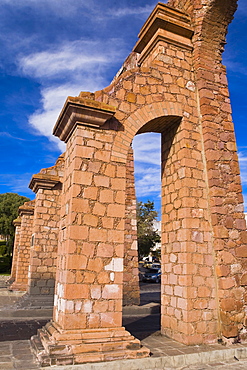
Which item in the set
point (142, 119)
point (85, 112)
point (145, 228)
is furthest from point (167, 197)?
point (145, 228)

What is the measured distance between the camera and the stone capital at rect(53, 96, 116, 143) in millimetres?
4672

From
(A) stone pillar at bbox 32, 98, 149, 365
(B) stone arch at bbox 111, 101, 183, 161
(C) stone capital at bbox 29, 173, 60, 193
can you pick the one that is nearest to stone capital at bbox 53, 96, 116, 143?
(A) stone pillar at bbox 32, 98, 149, 365

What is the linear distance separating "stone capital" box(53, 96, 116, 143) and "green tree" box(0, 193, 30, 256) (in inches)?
1097

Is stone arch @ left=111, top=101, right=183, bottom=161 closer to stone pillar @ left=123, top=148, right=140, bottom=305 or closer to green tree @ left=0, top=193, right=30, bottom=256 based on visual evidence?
stone pillar @ left=123, top=148, right=140, bottom=305

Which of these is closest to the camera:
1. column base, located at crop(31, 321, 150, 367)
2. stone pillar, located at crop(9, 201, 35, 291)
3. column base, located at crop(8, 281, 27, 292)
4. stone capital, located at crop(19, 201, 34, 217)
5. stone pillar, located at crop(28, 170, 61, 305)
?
column base, located at crop(31, 321, 150, 367)

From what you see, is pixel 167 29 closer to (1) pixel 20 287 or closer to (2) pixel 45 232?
(2) pixel 45 232

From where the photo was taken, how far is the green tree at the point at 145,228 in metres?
30.3

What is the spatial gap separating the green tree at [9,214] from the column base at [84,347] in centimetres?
2811

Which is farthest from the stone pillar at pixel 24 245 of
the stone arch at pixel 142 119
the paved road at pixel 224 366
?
the paved road at pixel 224 366

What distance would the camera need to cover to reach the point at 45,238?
9.68m

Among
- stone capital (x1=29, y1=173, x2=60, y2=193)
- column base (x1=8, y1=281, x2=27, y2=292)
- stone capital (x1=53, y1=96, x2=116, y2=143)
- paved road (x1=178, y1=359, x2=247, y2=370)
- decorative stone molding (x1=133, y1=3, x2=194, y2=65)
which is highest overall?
decorative stone molding (x1=133, y1=3, x2=194, y2=65)

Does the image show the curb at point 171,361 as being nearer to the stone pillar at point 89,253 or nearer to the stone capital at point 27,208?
the stone pillar at point 89,253

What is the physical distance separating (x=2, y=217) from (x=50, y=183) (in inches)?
953

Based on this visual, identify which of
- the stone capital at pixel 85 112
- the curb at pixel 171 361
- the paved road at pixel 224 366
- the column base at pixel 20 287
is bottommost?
the paved road at pixel 224 366
